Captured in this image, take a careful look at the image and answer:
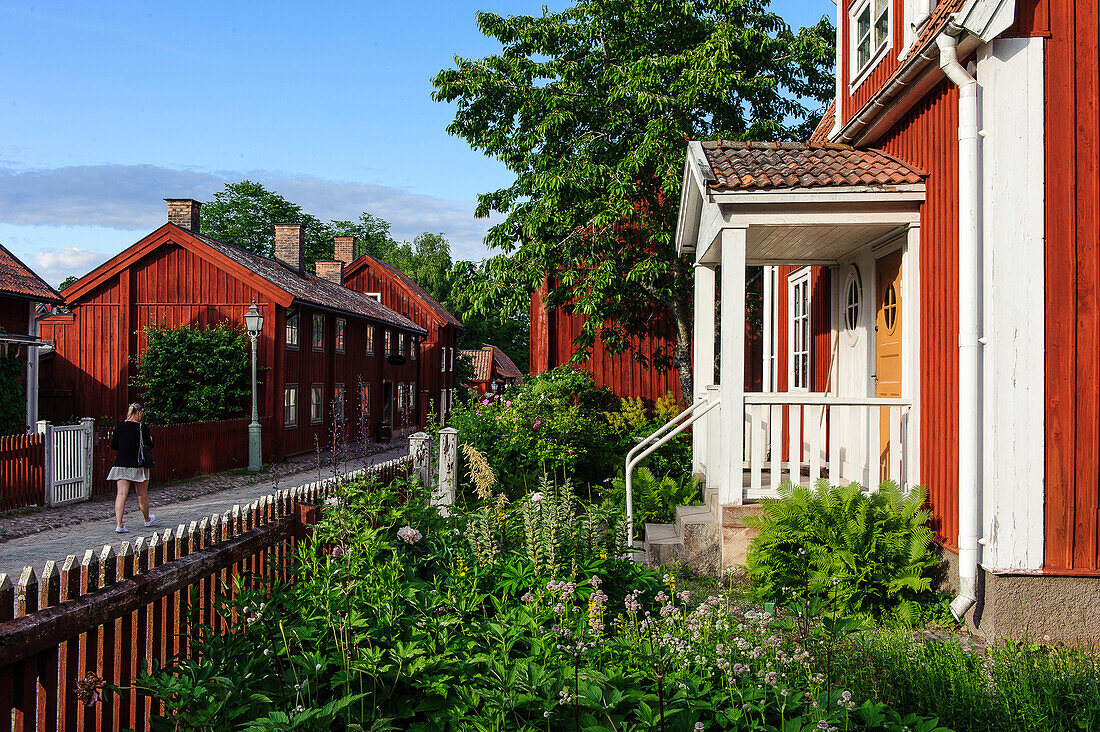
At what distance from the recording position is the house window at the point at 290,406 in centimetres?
2297

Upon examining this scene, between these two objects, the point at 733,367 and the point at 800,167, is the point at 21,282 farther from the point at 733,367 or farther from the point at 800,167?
the point at 800,167

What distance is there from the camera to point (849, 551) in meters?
6.10

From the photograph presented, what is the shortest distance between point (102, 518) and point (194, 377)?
9.05m

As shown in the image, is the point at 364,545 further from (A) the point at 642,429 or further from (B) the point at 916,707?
(A) the point at 642,429

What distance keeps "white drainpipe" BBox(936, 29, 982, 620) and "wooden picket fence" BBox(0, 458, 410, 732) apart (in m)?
4.51

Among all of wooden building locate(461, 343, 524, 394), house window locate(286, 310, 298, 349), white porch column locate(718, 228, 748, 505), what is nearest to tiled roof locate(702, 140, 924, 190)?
white porch column locate(718, 228, 748, 505)

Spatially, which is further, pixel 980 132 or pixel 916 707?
pixel 980 132

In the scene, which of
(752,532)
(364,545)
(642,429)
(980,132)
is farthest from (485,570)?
(642,429)

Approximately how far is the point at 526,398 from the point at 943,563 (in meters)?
7.87

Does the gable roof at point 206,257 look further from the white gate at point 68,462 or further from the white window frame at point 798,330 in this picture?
the white window frame at point 798,330

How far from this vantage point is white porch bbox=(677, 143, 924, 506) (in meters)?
7.04

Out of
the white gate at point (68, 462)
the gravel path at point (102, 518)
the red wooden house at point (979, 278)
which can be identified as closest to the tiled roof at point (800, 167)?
the red wooden house at point (979, 278)

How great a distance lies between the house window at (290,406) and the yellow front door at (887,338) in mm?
17576

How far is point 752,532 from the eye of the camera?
7109 mm
